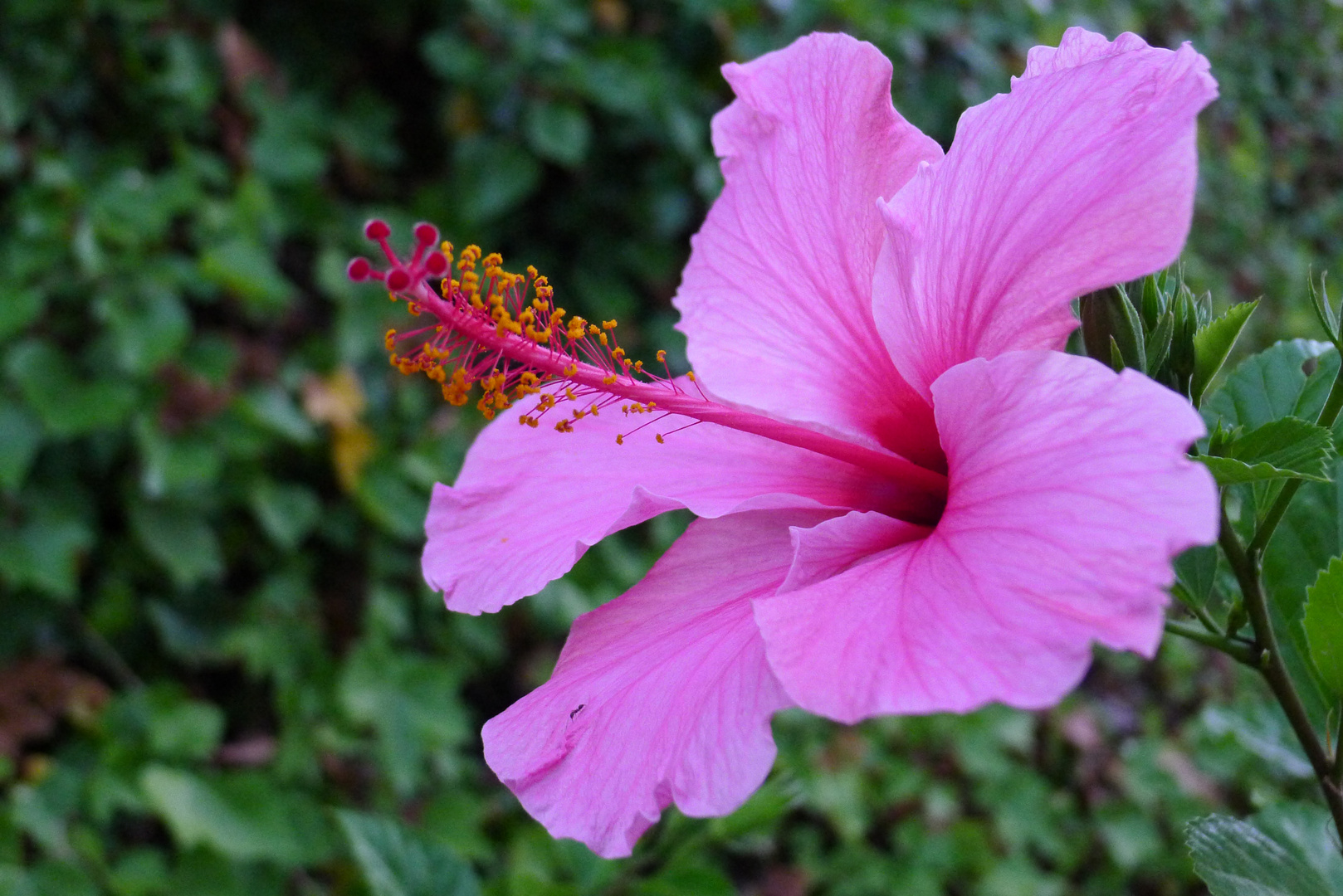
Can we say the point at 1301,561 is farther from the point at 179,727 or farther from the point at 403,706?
the point at 179,727

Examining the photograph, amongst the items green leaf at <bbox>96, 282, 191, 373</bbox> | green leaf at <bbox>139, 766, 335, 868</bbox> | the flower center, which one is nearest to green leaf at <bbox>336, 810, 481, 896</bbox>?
the flower center

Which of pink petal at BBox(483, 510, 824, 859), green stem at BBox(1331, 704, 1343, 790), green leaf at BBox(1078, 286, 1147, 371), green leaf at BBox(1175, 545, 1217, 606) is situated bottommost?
green stem at BBox(1331, 704, 1343, 790)

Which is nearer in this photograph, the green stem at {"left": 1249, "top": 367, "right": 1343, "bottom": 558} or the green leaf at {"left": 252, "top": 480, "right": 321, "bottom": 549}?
the green stem at {"left": 1249, "top": 367, "right": 1343, "bottom": 558}

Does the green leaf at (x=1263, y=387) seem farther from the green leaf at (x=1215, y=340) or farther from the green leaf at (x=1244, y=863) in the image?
the green leaf at (x=1244, y=863)

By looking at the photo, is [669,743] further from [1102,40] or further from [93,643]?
[93,643]

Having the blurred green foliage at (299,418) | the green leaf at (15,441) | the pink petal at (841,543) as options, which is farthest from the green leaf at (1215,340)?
the green leaf at (15,441)

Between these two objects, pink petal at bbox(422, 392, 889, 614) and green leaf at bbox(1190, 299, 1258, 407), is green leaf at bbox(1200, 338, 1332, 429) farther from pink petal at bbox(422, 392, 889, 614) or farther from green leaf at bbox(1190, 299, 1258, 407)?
pink petal at bbox(422, 392, 889, 614)

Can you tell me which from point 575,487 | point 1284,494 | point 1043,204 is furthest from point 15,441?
point 1284,494
